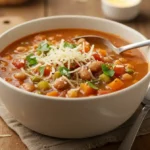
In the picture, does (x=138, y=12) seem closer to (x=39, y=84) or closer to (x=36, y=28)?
(x=36, y=28)

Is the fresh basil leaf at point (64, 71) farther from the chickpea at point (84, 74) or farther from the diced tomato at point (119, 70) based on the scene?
the diced tomato at point (119, 70)

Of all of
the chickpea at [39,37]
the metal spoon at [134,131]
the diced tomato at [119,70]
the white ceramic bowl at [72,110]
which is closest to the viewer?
the white ceramic bowl at [72,110]

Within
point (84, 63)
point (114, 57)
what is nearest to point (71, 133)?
point (84, 63)

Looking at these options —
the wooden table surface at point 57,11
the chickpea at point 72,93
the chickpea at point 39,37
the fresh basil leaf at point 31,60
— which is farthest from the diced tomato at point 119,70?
the wooden table surface at point 57,11

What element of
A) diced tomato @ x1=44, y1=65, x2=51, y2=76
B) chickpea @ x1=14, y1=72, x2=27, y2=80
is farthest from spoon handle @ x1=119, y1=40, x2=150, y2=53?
chickpea @ x1=14, y1=72, x2=27, y2=80

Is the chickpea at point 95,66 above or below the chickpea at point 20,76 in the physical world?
above

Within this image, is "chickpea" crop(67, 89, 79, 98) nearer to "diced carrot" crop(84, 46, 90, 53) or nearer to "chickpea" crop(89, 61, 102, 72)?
"chickpea" crop(89, 61, 102, 72)

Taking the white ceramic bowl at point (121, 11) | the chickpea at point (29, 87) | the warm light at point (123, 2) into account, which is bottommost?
the white ceramic bowl at point (121, 11)

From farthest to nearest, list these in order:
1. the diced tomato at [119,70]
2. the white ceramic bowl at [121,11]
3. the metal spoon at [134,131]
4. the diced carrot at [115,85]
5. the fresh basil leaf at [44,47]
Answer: the white ceramic bowl at [121,11] < the fresh basil leaf at [44,47] < the diced tomato at [119,70] < the diced carrot at [115,85] < the metal spoon at [134,131]
